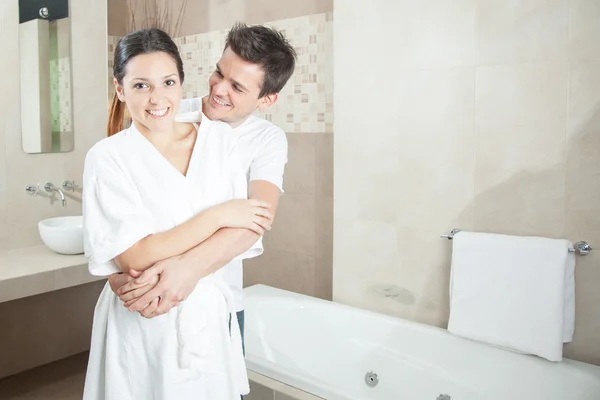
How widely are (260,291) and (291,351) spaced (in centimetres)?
43

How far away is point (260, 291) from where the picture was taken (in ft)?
9.97

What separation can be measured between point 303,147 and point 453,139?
0.91 meters

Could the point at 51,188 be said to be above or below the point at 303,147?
below

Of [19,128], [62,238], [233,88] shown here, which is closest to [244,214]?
[233,88]

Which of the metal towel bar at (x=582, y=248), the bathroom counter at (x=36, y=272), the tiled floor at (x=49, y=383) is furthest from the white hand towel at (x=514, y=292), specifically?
the tiled floor at (x=49, y=383)

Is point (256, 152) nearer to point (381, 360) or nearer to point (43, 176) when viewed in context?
point (381, 360)

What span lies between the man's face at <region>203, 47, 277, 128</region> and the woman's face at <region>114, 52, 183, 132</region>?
22 cm

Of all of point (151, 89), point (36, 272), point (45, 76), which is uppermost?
point (45, 76)

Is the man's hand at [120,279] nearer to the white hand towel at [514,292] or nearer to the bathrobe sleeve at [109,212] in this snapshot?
the bathrobe sleeve at [109,212]

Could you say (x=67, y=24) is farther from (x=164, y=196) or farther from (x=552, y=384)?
(x=552, y=384)

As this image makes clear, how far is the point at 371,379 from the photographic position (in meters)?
2.55

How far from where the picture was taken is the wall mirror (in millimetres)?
3062

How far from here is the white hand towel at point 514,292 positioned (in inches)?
84.8

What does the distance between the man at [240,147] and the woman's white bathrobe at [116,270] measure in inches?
2.3
